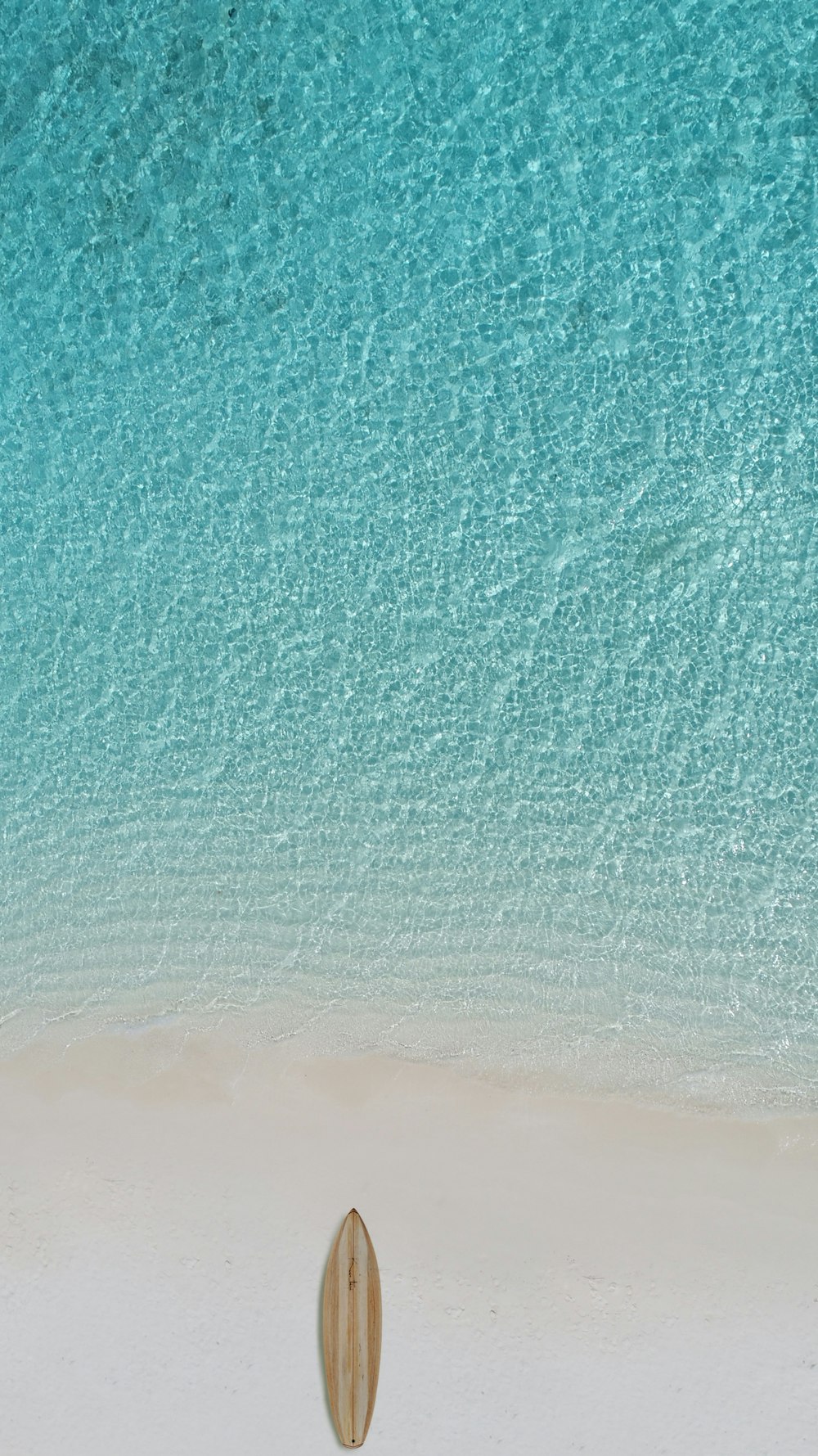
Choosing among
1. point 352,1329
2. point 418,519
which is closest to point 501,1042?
point 352,1329

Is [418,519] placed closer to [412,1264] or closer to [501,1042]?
[501,1042]

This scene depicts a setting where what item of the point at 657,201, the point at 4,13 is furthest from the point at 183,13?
the point at 657,201

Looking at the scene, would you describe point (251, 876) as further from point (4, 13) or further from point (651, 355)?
point (4, 13)

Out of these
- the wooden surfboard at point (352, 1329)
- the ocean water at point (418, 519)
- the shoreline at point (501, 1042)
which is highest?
the ocean water at point (418, 519)

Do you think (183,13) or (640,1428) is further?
(183,13)

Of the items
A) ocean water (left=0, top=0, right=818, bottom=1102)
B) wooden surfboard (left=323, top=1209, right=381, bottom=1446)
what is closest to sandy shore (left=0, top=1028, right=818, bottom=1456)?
wooden surfboard (left=323, top=1209, right=381, bottom=1446)

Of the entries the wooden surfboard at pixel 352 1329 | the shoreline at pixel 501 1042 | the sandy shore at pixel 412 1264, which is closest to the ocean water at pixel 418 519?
the shoreline at pixel 501 1042

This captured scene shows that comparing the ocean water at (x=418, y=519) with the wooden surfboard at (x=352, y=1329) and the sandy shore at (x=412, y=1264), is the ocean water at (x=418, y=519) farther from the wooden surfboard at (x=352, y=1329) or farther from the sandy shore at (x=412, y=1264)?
the wooden surfboard at (x=352, y=1329)
